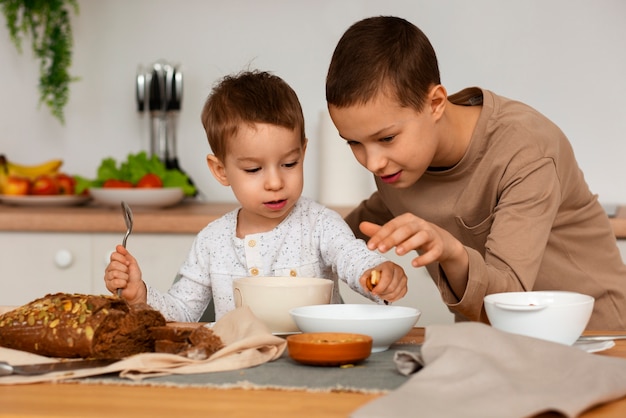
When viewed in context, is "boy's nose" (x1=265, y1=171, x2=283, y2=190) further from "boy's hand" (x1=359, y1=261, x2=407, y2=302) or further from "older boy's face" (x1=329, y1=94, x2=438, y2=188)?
"boy's hand" (x1=359, y1=261, x2=407, y2=302)

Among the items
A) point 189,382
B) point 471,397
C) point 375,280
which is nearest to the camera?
point 471,397

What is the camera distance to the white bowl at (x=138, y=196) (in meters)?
2.71

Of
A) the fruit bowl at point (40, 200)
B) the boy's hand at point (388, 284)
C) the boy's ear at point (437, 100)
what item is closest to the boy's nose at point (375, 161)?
the boy's ear at point (437, 100)

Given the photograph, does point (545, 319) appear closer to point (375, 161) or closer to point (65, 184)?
point (375, 161)

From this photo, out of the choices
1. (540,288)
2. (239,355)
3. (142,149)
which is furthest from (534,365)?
(142,149)

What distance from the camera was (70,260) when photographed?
2.66 m

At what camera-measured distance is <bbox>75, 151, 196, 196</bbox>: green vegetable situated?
2.85 meters

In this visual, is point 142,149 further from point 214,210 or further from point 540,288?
point 540,288

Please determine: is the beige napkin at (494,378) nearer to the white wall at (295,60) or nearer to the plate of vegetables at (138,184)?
the plate of vegetables at (138,184)

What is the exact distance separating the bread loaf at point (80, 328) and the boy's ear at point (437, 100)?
66 centimetres

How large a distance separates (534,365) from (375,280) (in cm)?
35

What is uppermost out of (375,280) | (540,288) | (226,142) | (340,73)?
(340,73)

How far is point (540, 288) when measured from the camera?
171 cm

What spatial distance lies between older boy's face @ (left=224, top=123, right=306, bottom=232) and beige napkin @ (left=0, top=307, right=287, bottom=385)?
491 mm
